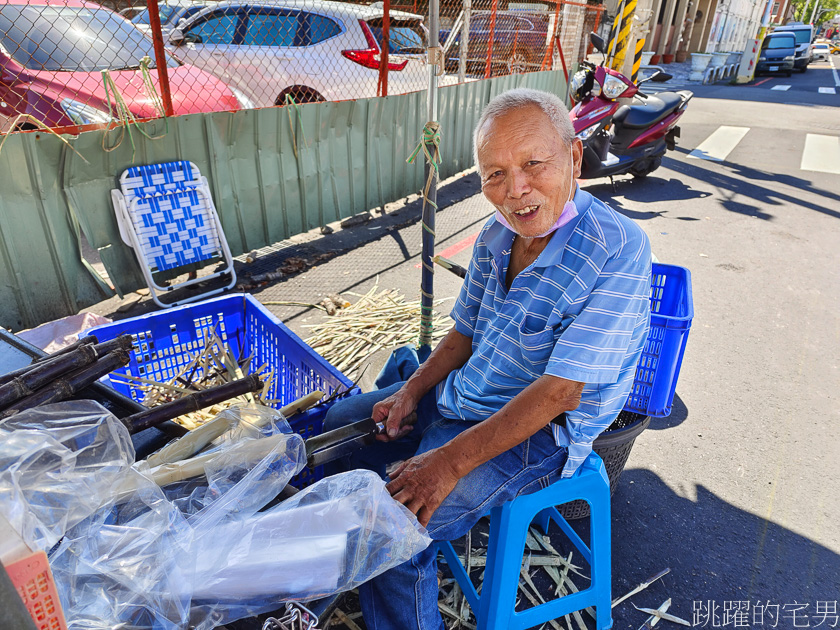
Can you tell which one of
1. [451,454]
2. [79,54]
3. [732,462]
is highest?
[79,54]

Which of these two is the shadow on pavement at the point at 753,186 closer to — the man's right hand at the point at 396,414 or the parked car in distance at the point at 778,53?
the man's right hand at the point at 396,414

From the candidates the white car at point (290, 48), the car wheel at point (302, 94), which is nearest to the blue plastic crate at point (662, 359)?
the car wheel at point (302, 94)

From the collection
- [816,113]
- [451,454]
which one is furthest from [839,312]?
[816,113]

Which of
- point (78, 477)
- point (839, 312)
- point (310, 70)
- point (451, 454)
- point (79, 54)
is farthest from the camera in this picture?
point (310, 70)

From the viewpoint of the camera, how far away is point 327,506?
1332 mm

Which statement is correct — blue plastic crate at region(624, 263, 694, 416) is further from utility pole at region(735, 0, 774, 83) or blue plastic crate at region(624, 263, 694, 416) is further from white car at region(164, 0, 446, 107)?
utility pole at region(735, 0, 774, 83)

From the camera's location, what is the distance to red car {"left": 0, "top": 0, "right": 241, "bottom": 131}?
407 cm

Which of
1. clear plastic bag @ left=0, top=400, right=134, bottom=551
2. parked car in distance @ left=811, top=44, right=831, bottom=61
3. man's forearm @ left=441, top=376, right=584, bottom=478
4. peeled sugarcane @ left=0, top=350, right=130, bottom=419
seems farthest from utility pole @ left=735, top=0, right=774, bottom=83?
clear plastic bag @ left=0, top=400, right=134, bottom=551

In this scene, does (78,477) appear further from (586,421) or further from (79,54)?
(79,54)

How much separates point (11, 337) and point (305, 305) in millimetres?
2222

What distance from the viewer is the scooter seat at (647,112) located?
6848 millimetres

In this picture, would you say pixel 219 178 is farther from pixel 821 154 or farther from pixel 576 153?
pixel 821 154

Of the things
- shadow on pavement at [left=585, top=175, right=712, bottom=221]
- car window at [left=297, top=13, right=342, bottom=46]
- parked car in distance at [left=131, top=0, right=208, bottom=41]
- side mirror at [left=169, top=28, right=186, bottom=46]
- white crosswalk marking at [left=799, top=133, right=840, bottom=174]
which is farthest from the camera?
white crosswalk marking at [left=799, top=133, right=840, bottom=174]

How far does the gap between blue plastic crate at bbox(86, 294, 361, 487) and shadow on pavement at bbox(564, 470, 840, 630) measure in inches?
51.5
